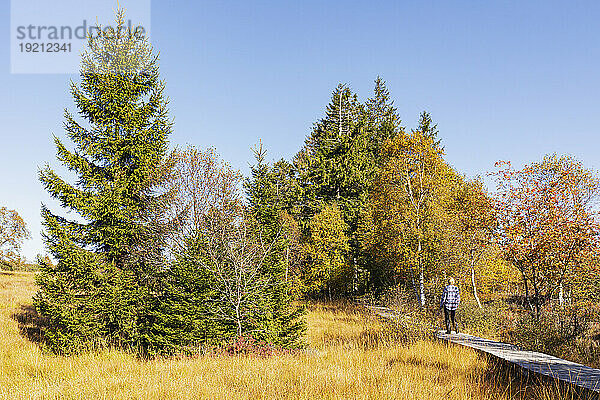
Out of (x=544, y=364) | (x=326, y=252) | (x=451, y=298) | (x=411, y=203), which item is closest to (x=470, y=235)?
(x=411, y=203)

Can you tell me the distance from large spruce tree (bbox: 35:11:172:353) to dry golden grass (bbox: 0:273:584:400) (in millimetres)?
1590

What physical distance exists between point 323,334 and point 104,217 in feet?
32.3

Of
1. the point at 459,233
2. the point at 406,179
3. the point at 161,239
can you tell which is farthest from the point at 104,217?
the point at 459,233

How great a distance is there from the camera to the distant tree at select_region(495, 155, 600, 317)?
16.2 meters

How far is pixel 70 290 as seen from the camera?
14047 mm

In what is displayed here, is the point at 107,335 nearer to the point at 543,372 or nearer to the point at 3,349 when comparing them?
the point at 3,349

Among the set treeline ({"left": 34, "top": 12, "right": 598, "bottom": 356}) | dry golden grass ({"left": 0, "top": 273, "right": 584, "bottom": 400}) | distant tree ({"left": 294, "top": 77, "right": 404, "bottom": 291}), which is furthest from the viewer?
distant tree ({"left": 294, "top": 77, "right": 404, "bottom": 291})

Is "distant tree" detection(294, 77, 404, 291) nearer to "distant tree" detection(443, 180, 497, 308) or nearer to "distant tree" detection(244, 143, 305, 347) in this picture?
"distant tree" detection(244, 143, 305, 347)

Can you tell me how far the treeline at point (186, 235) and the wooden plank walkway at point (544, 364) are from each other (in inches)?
217

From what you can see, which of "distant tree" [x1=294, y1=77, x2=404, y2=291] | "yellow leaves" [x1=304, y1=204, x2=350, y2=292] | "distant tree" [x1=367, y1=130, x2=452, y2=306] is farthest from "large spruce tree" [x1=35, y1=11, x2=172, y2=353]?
"distant tree" [x1=294, y1=77, x2=404, y2=291]

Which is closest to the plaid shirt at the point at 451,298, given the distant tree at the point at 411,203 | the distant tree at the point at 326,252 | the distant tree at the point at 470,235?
the distant tree at the point at 470,235

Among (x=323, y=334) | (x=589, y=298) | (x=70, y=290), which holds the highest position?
(x=70, y=290)

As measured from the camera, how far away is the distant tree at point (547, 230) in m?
16.2

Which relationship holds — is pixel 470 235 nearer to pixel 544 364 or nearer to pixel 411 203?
pixel 411 203
